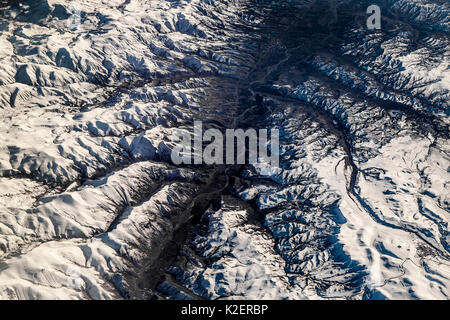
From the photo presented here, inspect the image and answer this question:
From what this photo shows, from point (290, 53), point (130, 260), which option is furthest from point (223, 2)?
point (130, 260)

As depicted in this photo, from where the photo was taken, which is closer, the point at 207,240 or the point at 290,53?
the point at 207,240

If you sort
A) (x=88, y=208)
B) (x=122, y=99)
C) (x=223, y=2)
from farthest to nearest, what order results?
(x=223, y=2), (x=122, y=99), (x=88, y=208)

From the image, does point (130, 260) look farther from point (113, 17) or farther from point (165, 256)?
point (113, 17)

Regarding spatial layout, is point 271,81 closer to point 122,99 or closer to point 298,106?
point 298,106

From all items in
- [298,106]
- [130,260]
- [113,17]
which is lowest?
[130,260]

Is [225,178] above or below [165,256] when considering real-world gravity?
above

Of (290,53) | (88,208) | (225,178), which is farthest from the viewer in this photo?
(290,53)

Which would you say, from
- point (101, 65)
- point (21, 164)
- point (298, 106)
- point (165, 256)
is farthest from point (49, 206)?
point (298, 106)
